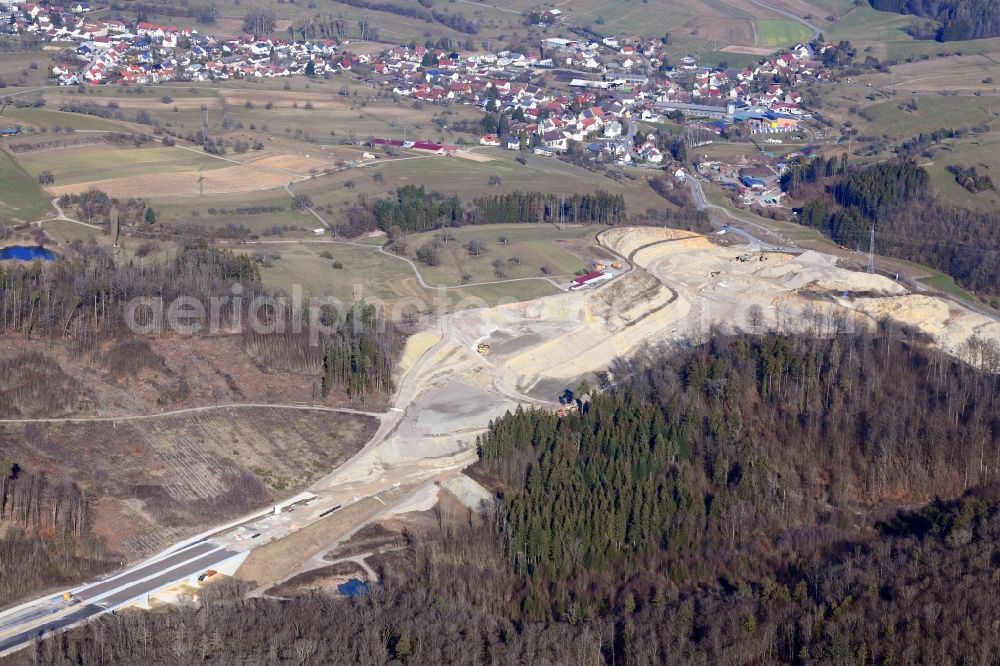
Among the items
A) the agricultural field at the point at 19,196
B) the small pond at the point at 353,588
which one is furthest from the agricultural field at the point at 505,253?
the small pond at the point at 353,588

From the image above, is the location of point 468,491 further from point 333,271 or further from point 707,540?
point 333,271

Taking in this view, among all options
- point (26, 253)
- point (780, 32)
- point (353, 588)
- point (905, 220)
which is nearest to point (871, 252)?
point (905, 220)

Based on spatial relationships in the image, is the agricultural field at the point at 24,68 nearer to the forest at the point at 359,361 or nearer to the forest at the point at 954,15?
the forest at the point at 359,361

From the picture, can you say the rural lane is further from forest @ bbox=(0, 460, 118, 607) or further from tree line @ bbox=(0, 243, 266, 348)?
tree line @ bbox=(0, 243, 266, 348)

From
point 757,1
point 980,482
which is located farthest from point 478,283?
point 757,1

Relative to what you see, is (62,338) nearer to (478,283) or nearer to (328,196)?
(478,283)

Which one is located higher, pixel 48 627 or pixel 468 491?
pixel 468 491

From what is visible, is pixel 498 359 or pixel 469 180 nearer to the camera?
pixel 498 359
